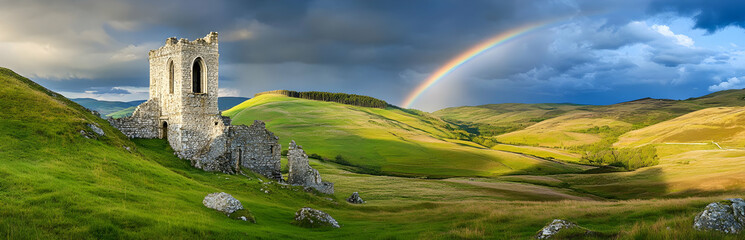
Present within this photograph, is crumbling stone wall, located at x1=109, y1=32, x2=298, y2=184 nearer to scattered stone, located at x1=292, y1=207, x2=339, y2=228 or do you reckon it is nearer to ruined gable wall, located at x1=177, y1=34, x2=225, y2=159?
ruined gable wall, located at x1=177, y1=34, x2=225, y2=159

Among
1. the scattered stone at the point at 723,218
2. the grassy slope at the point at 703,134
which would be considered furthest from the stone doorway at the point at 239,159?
the grassy slope at the point at 703,134

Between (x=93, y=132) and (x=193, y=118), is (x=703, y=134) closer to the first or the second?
(x=193, y=118)

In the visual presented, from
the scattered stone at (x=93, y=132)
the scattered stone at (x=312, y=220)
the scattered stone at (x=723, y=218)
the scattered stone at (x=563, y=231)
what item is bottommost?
the scattered stone at (x=312, y=220)

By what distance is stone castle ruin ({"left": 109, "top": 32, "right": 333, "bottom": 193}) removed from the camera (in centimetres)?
4075

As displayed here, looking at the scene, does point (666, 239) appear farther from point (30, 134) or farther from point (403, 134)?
point (403, 134)

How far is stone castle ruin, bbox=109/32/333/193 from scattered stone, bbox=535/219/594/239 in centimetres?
3041

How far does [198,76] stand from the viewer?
43.2 meters

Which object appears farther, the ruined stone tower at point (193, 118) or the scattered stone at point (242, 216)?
the ruined stone tower at point (193, 118)

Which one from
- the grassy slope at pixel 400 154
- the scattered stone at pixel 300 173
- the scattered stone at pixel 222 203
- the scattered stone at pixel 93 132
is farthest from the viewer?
the grassy slope at pixel 400 154

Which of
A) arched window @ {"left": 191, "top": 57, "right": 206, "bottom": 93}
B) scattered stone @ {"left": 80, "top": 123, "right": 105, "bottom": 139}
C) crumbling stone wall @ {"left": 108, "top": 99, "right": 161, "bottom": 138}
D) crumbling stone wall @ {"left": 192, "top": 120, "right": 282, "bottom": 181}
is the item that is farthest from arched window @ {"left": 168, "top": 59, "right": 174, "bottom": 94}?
scattered stone @ {"left": 80, "top": 123, "right": 105, "bottom": 139}

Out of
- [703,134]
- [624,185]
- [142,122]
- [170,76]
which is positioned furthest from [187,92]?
[703,134]

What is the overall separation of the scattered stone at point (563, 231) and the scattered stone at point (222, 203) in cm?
1422

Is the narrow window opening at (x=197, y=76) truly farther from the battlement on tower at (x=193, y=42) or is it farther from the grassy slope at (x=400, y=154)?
the grassy slope at (x=400, y=154)

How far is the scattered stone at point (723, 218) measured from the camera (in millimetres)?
12594
